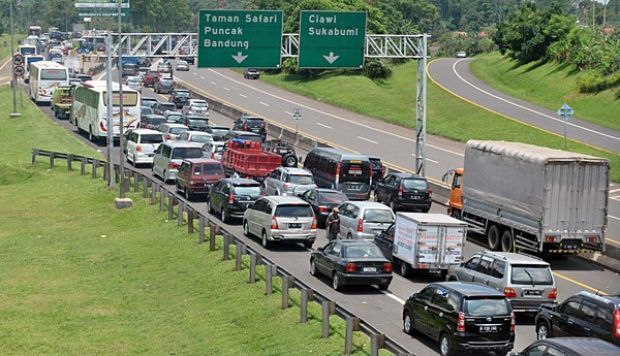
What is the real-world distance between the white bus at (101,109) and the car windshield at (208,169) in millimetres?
19346

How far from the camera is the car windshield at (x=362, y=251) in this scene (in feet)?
91.4

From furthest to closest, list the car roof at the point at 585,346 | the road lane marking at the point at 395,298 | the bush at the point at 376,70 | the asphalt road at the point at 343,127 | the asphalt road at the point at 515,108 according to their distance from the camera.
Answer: the bush at the point at 376,70 → the asphalt road at the point at 515,108 → the asphalt road at the point at 343,127 → the road lane marking at the point at 395,298 → the car roof at the point at 585,346

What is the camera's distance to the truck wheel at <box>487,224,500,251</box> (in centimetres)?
3538

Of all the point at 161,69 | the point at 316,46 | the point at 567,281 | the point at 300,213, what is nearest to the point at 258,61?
the point at 316,46

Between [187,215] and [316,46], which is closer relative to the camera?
[187,215]

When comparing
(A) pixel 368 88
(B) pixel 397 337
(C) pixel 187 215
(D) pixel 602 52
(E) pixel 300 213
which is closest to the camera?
(B) pixel 397 337

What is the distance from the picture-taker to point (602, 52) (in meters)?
85.4

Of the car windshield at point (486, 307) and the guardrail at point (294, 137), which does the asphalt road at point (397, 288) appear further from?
the guardrail at point (294, 137)

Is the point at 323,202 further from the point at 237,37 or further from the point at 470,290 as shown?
the point at 470,290

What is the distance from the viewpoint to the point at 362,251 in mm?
28000


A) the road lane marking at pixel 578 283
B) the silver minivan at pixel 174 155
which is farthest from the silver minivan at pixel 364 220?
the silver minivan at pixel 174 155

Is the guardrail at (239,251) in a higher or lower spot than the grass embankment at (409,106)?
higher

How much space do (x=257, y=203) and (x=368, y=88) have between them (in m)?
65.3

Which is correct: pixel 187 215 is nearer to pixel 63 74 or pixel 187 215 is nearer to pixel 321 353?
pixel 321 353
